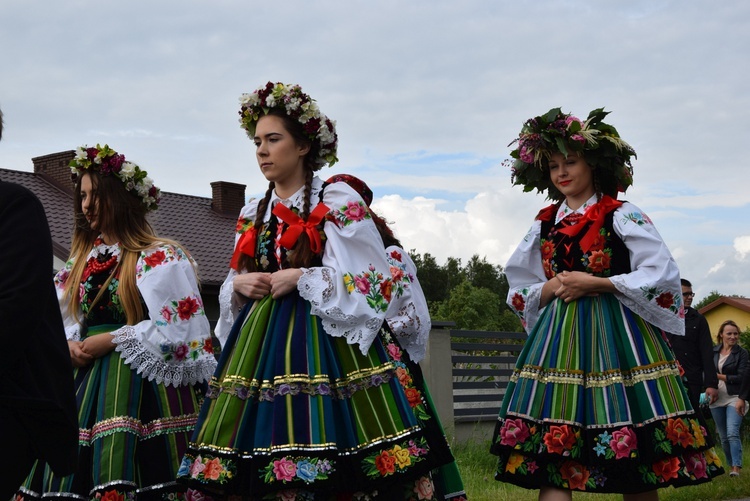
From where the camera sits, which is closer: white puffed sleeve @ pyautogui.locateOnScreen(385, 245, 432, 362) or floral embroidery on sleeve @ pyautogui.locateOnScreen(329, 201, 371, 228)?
floral embroidery on sleeve @ pyautogui.locateOnScreen(329, 201, 371, 228)

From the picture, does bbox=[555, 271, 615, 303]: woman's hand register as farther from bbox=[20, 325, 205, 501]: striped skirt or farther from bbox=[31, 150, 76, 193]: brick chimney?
bbox=[31, 150, 76, 193]: brick chimney

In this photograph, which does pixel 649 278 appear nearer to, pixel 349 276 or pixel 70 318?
pixel 349 276

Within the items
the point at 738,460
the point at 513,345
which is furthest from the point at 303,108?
the point at 513,345

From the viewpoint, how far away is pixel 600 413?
15.8 ft

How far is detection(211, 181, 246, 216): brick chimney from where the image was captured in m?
28.4

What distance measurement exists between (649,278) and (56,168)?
21985 millimetres

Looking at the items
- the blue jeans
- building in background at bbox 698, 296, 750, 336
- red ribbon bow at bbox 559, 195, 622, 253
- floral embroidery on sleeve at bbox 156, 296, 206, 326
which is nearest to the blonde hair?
floral embroidery on sleeve at bbox 156, 296, 206, 326

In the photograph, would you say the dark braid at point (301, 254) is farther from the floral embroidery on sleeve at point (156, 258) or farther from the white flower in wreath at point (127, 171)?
the white flower in wreath at point (127, 171)

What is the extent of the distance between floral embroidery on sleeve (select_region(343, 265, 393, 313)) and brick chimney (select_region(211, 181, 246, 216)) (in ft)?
79.5

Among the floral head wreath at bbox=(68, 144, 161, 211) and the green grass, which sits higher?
the floral head wreath at bbox=(68, 144, 161, 211)

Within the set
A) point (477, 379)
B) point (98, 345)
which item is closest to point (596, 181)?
point (98, 345)

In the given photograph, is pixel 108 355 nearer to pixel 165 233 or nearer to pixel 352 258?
pixel 352 258

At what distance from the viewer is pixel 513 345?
13484 millimetres

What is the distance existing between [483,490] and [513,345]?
5633 mm
